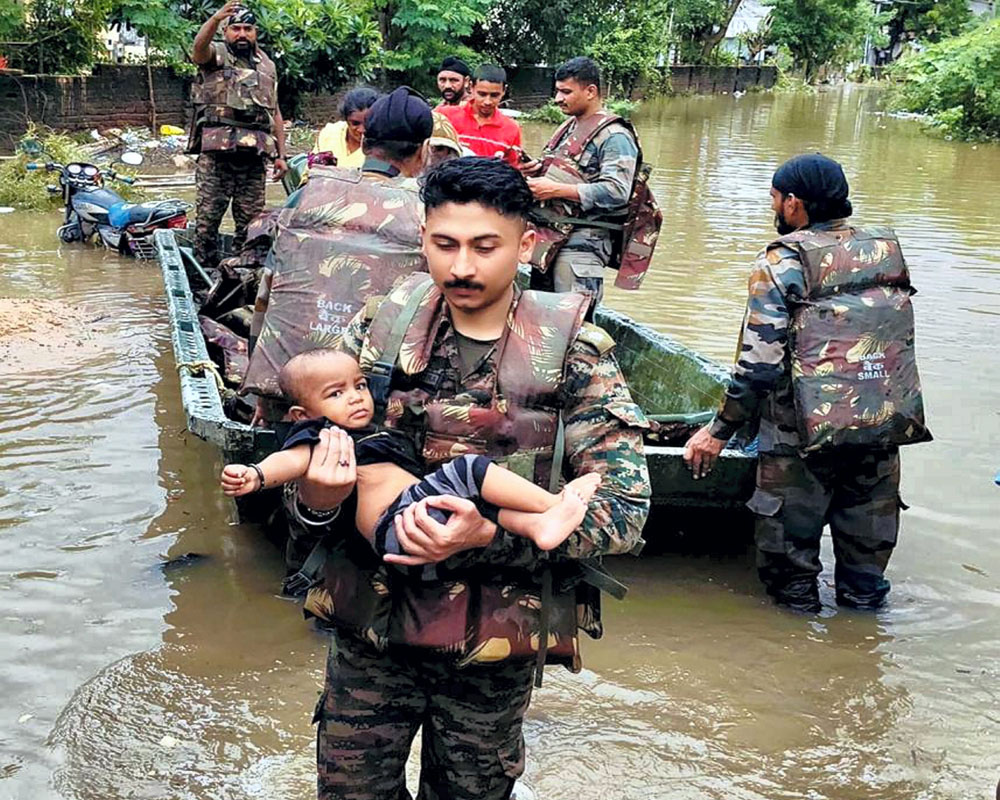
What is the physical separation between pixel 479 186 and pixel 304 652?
98.0 inches

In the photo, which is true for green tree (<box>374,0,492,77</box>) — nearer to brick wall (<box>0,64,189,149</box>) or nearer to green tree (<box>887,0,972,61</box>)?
brick wall (<box>0,64,189,149</box>)

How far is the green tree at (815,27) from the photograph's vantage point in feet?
167

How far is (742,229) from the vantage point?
1332 cm

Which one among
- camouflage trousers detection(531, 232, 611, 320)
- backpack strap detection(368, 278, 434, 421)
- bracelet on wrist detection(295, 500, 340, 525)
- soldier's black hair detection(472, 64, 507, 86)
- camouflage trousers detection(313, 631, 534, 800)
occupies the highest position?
soldier's black hair detection(472, 64, 507, 86)

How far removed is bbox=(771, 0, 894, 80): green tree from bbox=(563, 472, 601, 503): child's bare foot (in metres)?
53.0

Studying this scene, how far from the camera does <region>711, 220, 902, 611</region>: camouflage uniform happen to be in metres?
4.19

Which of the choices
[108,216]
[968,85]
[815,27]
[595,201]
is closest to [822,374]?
[595,201]

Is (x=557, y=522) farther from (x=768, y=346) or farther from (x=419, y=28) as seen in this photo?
(x=419, y=28)

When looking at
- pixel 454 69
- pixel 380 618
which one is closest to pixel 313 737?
pixel 380 618

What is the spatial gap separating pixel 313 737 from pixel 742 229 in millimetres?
10843

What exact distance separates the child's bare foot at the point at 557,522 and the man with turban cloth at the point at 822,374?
7.61ft

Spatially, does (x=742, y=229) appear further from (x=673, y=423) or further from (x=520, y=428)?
(x=520, y=428)

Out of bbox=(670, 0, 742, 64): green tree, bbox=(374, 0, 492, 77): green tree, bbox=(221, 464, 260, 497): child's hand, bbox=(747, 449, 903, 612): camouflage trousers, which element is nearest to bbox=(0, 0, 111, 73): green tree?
bbox=(374, 0, 492, 77): green tree

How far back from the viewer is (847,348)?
164 inches
